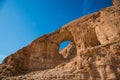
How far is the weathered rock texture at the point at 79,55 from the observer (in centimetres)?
1537

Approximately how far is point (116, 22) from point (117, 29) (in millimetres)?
1039

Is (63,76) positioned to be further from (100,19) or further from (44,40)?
(44,40)

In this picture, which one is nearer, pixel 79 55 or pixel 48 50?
pixel 79 55

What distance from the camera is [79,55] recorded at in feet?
57.6

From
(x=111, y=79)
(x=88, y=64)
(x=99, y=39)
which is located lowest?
(x=111, y=79)

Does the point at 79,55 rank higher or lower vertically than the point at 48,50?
lower

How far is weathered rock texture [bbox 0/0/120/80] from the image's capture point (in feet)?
50.4

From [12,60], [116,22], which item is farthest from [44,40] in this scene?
[116,22]

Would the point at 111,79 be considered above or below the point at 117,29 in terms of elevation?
below

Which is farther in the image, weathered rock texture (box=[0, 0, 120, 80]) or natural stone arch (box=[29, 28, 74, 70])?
natural stone arch (box=[29, 28, 74, 70])

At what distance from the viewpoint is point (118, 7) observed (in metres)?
23.6

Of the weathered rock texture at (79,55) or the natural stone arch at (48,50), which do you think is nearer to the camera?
the weathered rock texture at (79,55)

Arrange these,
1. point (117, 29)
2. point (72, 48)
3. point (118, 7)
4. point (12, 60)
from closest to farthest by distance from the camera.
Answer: point (117, 29)
point (118, 7)
point (12, 60)
point (72, 48)

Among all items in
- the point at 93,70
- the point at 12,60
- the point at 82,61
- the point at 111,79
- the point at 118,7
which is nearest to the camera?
the point at 111,79
